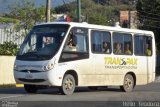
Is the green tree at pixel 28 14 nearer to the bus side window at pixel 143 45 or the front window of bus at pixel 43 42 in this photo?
the bus side window at pixel 143 45

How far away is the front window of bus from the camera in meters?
19.5

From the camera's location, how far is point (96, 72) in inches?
838

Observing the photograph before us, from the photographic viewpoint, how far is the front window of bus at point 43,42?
63.8 feet

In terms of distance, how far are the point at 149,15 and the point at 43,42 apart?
168 feet

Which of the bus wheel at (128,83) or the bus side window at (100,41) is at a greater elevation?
the bus side window at (100,41)

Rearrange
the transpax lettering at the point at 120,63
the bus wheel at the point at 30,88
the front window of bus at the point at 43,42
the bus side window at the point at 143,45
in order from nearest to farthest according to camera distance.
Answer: the front window of bus at the point at 43,42, the bus wheel at the point at 30,88, the transpax lettering at the point at 120,63, the bus side window at the point at 143,45

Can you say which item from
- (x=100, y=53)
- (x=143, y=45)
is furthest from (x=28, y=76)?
(x=143, y=45)

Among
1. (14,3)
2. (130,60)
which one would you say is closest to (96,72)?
(130,60)

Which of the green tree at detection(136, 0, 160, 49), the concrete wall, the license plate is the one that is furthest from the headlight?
the green tree at detection(136, 0, 160, 49)

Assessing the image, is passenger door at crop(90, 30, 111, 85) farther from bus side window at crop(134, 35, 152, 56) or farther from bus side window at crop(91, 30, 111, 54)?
bus side window at crop(134, 35, 152, 56)

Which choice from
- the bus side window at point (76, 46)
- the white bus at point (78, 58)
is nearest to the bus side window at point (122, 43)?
the white bus at point (78, 58)

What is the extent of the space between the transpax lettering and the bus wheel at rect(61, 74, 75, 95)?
2.36 metres

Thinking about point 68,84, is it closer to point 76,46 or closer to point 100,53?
point 76,46

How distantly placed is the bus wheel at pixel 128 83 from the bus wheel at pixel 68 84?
365cm
